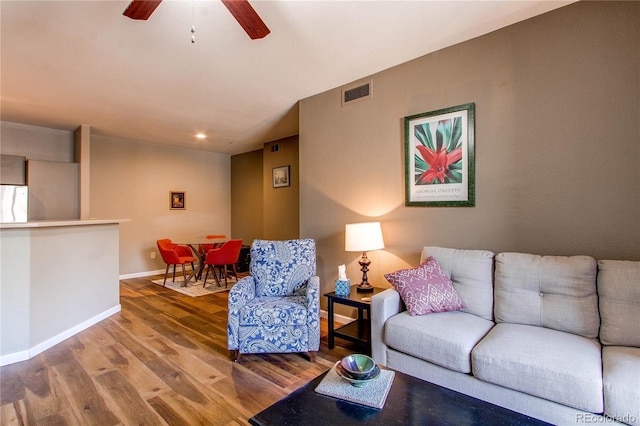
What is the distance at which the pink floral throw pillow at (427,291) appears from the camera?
2.28 meters

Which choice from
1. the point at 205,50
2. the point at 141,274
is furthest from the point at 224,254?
the point at 205,50

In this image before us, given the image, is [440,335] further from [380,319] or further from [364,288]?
[364,288]

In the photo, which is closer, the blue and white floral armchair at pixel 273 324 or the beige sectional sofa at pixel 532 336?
the beige sectional sofa at pixel 532 336

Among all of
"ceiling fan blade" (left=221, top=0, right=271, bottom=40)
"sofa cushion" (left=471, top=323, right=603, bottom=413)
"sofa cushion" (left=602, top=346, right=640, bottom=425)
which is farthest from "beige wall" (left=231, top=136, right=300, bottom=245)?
"sofa cushion" (left=602, top=346, right=640, bottom=425)

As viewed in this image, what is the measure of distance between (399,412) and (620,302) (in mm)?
1509

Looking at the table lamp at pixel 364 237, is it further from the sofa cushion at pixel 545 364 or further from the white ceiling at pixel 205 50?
the white ceiling at pixel 205 50

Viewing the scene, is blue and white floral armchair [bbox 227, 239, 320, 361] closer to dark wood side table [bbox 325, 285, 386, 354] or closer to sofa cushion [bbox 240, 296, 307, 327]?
sofa cushion [bbox 240, 296, 307, 327]

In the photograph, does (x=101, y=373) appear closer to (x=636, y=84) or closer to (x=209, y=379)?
(x=209, y=379)

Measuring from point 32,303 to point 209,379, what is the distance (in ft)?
5.96

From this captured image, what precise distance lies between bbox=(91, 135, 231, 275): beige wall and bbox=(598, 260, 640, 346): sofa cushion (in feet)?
18.1

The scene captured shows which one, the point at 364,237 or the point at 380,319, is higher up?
the point at 364,237

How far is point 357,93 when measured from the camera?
339 centimetres

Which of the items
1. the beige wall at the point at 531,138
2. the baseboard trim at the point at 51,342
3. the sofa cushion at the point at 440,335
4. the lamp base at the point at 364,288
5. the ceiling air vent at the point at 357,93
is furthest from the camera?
the ceiling air vent at the point at 357,93

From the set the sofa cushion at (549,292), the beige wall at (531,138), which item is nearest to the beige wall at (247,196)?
the beige wall at (531,138)
